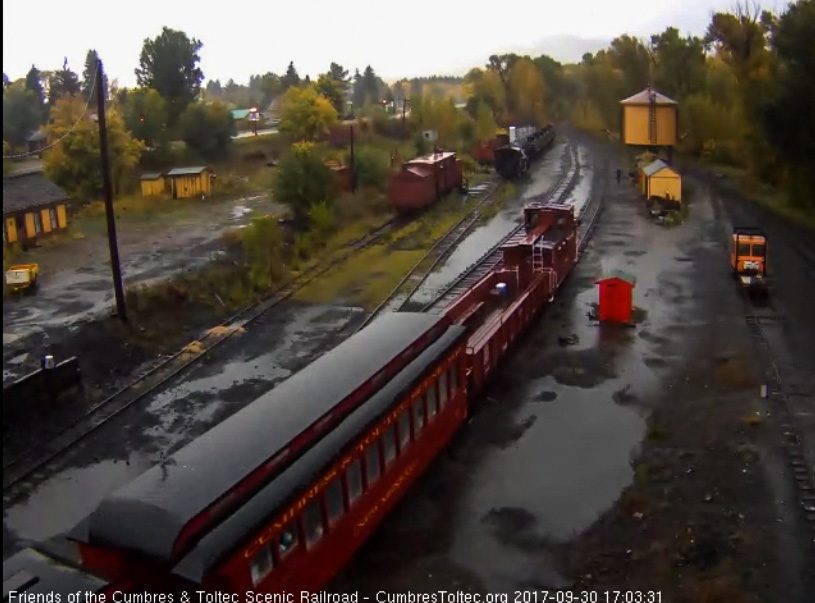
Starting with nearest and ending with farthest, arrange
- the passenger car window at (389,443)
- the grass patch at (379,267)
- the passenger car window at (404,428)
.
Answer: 1. the passenger car window at (389,443)
2. the passenger car window at (404,428)
3. the grass patch at (379,267)

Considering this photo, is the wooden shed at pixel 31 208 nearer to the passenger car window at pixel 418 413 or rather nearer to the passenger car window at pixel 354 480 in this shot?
the passenger car window at pixel 418 413

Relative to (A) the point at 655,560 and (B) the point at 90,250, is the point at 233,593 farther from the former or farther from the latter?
Answer: (B) the point at 90,250

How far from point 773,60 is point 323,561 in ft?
130

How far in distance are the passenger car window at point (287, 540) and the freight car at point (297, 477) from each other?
0.01 m

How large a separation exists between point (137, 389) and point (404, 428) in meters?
7.84

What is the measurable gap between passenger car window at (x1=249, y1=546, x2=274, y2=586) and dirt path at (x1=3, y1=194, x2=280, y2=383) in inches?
433

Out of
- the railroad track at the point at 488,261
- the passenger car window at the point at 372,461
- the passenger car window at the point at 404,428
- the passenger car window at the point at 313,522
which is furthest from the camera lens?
the railroad track at the point at 488,261

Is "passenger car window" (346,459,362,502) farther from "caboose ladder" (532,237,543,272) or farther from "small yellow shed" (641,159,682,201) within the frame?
"small yellow shed" (641,159,682,201)

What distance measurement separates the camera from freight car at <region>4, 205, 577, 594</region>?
720 centimetres

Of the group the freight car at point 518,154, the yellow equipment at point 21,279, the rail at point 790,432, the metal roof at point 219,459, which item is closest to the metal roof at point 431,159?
the freight car at point 518,154

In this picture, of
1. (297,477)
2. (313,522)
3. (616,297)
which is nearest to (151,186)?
(616,297)

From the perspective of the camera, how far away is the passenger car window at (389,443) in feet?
35.7

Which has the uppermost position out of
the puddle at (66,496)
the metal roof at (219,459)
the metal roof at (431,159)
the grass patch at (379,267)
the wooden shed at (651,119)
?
the wooden shed at (651,119)

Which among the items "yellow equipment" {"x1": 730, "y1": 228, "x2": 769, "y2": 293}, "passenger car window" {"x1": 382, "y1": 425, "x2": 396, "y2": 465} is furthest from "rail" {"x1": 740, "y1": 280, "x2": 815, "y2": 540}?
"passenger car window" {"x1": 382, "y1": 425, "x2": 396, "y2": 465}
